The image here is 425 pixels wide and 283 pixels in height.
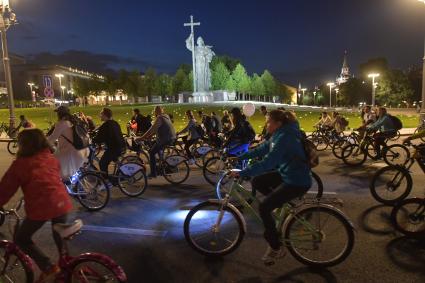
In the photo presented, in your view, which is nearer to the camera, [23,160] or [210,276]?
[23,160]

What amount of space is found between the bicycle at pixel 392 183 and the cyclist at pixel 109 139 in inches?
208

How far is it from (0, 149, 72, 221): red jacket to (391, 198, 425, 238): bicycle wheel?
4621 mm

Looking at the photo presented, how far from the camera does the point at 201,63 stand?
2771 inches

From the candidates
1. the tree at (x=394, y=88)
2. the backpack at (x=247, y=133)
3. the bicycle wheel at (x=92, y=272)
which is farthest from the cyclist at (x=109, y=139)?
the tree at (x=394, y=88)

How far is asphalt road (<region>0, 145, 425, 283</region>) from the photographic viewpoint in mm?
4562

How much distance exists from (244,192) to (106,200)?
3.59 metres

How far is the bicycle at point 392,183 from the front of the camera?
7117mm

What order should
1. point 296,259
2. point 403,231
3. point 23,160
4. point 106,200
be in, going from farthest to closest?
point 106,200, point 403,231, point 296,259, point 23,160

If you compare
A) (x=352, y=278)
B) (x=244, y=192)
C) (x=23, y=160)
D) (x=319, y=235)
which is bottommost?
(x=352, y=278)

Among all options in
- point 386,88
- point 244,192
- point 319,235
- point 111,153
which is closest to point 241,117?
point 111,153

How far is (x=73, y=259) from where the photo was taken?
3.54 metres

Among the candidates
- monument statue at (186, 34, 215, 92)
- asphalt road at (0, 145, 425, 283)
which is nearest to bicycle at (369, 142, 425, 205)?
asphalt road at (0, 145, 425, 283)

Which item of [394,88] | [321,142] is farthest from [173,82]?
[321,142]

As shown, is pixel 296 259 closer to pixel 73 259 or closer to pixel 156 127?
pixel 73 259
